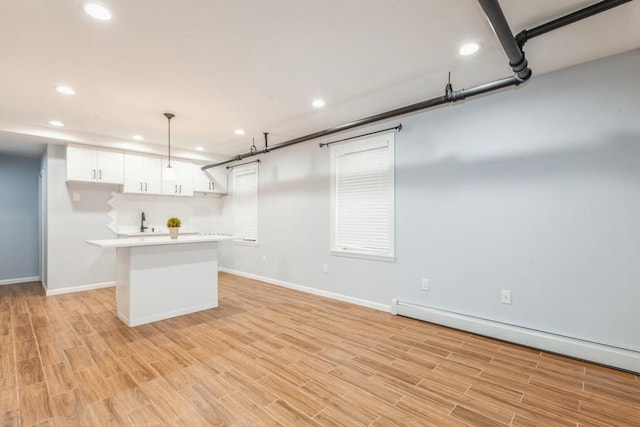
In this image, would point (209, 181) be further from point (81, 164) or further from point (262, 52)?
point (262, 52)

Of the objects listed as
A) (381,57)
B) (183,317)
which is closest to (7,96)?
(183,317)

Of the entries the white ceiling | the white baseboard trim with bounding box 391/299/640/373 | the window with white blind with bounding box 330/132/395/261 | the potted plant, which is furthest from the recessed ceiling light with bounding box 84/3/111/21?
the white baseboard trim with bounding box 391/299/640/373

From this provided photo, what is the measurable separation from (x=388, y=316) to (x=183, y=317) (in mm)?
2601

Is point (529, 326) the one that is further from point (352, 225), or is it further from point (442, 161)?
point (352, 225)

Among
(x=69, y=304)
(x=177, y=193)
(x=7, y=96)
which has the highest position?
(x=7, y=96)

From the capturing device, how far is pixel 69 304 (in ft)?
14.0

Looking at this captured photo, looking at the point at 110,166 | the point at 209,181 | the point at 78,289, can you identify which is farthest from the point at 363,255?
the point at 78,289

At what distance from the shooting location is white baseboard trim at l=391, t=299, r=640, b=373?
2381 mm

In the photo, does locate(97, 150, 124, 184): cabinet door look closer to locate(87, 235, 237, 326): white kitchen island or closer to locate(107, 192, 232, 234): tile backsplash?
locate(107, 192, 232, 234): tile backsplash

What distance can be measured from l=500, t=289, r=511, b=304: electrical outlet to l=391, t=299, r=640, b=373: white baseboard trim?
226 millimetres

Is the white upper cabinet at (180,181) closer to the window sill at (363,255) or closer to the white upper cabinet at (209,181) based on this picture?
the white upper cabinet at (209,181)

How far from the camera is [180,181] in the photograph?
19.9ft

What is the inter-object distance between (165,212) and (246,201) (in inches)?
65.8

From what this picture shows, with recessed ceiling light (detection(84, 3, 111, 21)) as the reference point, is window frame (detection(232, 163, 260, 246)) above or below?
below
